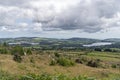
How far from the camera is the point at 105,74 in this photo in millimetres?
27141

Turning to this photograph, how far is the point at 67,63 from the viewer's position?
31359mm

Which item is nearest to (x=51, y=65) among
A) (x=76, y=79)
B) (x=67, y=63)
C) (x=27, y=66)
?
(x=67, y=63)

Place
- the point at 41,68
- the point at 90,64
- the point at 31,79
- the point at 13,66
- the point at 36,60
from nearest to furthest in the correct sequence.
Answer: the point at 31,79 < the point at 13,66 < the point at 41,68 < the point at 36,60 < the point at 90,64

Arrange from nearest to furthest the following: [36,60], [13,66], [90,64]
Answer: [13,66]
[36,60]
[90,64]

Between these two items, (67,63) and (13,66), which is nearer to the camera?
(13,66)

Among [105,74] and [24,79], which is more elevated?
[24,79]

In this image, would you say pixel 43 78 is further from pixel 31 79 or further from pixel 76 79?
pixel 76 79

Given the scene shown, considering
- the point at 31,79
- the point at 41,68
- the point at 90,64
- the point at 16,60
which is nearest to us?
the point at 31,79

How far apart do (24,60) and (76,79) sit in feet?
62.7

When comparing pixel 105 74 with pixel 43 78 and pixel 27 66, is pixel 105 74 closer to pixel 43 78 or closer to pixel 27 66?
pixel 27 66

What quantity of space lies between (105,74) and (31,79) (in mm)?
16514

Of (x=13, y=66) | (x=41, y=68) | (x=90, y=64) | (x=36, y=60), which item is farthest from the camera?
(x=90, y=64)

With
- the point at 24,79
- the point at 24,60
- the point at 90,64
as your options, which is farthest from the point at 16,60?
the point at 24,79

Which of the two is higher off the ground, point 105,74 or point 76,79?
point 76,79
